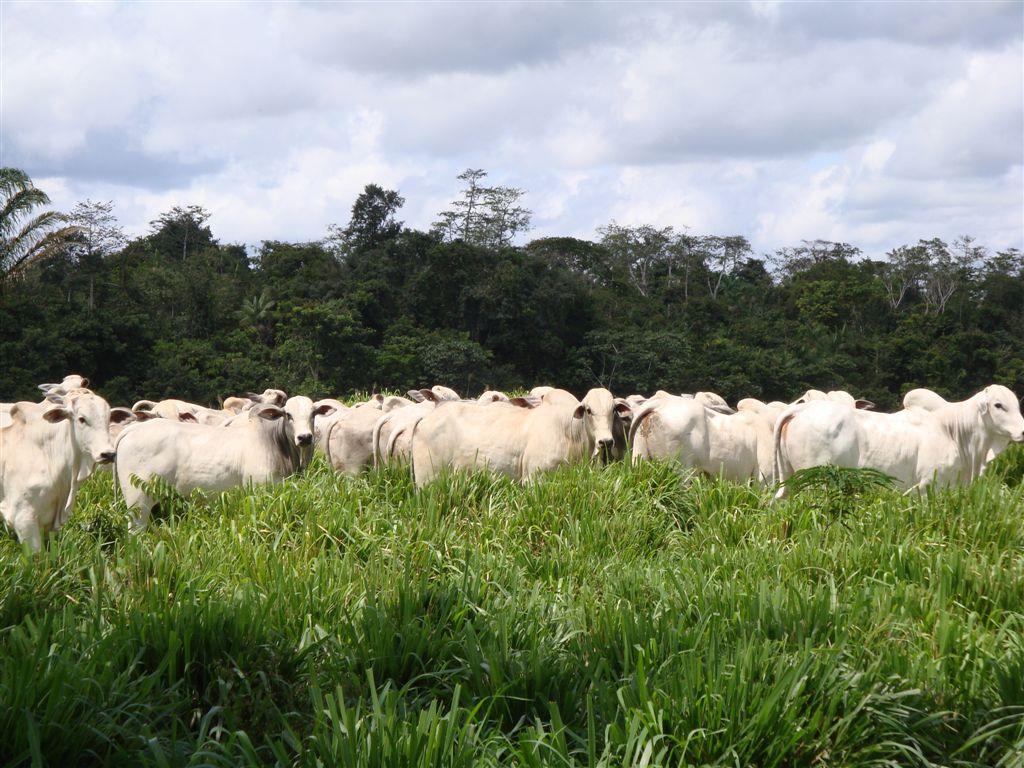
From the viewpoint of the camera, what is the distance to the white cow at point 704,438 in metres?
8.24

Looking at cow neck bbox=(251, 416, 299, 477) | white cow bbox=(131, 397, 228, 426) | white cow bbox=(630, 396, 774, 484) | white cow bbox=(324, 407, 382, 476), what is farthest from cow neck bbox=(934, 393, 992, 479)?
white cow bbox=(131, 397, 228, 426)

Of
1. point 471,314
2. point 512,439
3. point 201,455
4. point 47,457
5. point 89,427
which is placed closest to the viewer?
point 47,457

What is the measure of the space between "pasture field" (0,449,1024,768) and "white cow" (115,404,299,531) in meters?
0.98

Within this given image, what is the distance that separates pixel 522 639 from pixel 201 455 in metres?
3.81

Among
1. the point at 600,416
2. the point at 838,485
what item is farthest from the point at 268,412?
the point at 838,485

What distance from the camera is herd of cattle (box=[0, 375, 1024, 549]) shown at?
6293 millimetres

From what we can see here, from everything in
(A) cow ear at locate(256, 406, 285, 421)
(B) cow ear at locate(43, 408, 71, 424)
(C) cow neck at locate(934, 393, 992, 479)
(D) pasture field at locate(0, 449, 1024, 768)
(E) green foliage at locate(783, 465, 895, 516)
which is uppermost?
(B) cow ear at locate(43, 408, 71, 424)

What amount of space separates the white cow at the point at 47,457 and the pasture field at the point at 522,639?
320 millimetres

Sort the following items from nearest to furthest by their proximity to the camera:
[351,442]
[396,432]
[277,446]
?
[277,446] → [396,432] → [351,442]

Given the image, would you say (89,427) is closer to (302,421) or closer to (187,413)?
(302,421)

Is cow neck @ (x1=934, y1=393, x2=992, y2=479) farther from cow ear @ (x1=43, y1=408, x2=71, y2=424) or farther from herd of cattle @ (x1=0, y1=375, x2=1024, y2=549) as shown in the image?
cow ear @ (x1=43, y1=408, x2=71, y2=424)

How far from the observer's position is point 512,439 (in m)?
7.89

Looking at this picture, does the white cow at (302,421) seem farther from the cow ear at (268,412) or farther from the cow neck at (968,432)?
the cow neck at (968,432)

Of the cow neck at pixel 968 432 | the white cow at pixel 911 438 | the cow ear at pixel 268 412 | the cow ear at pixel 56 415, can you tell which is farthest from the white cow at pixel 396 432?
the cow neck at pixel 968 432
